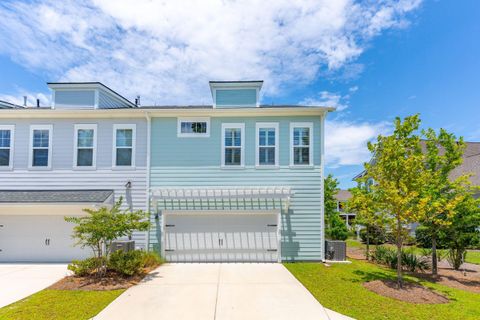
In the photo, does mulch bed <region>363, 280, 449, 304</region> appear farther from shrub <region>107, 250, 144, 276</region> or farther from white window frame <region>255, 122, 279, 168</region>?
shrub <region>107, 250, 144, 276</region>

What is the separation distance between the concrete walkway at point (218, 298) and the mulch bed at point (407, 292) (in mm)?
2005

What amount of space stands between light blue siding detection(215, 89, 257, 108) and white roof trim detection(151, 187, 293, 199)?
3.67 metres

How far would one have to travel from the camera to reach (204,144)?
10984 mm

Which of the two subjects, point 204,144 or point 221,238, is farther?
point 204,144

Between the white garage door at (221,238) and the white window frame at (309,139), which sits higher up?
the white window frame at (309,139)

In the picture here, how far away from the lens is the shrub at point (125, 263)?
26.1ft

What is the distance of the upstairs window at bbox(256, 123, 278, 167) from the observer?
1092 centimetres

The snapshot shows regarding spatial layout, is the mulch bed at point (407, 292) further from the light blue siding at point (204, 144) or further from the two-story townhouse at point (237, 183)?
the light blue siding at point (204, 144)

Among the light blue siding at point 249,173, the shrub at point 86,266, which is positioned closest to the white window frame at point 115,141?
the light blue siding at point 249,173

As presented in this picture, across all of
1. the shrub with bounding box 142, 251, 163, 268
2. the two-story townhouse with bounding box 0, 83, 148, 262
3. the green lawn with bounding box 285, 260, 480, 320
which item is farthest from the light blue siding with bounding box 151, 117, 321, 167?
the green lawn with bounding box 285, 260, 480, 320

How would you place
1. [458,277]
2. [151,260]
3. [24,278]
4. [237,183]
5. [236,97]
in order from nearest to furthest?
[24,278] < [458,277] < [151,260] < [237,183] < [236,97]

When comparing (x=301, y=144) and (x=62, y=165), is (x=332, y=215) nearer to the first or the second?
(x=301, y=144)

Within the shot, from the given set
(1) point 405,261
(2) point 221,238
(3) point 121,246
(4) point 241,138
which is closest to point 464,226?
(1) point 405,261

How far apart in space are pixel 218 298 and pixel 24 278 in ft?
20.1
